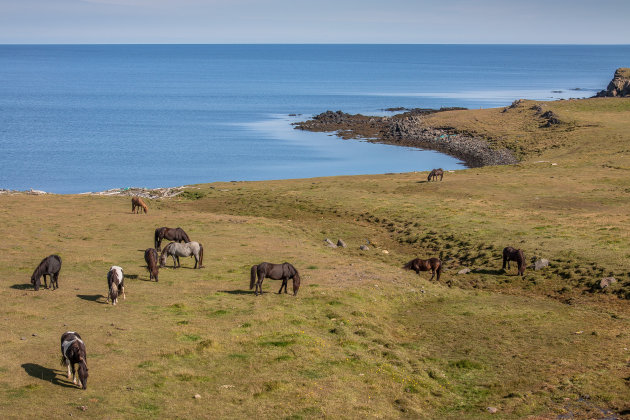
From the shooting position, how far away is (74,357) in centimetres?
1659

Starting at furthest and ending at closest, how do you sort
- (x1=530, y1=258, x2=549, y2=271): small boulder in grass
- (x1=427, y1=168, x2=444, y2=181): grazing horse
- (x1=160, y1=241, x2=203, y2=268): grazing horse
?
(x1=427, y1=168, x2=444, y2=181): grazing horse < (x1=530, y1=258, x2=549, y2=271): small boulder in grass < (x1=160, y1=241, x2=203, y2=268): grazing horse

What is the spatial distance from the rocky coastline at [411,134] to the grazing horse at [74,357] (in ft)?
253

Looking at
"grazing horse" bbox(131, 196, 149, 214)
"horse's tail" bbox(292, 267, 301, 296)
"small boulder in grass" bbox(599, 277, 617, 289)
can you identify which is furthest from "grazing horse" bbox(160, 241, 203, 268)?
"small boulder in grass" bbox(599, 277, 617, 289)

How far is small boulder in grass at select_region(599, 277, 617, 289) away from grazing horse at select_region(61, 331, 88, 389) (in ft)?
81.2

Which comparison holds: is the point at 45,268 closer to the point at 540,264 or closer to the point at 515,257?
the point at 515,257

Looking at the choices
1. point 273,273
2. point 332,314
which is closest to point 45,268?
point 273,273

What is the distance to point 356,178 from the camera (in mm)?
68938

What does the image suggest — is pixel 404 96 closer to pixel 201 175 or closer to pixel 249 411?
pixel 201 175

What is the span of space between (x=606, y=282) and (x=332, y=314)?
49.1ft

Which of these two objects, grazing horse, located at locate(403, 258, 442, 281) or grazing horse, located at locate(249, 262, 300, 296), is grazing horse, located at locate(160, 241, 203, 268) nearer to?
grazing horse, located at locate(249, 262, 300, 296)

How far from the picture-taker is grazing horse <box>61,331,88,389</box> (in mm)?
16406

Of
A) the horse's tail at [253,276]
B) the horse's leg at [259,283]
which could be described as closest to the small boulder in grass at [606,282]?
the horse's leg at [259,283]

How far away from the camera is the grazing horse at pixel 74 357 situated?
16406 millimetres

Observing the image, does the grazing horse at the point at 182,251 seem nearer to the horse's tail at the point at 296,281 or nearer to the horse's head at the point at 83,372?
the horse's tail at the point at 296,281
